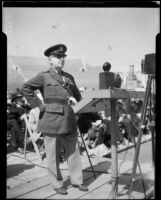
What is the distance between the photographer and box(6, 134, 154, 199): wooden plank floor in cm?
366

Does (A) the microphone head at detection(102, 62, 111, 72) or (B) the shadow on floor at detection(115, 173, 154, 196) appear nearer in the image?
(A) the microphone head at detection(102, 62, 111, 72)

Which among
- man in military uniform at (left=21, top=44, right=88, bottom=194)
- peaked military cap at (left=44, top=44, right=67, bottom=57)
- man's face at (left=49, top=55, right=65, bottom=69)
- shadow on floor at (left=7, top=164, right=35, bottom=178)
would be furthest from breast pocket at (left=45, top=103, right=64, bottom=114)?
shadow on floor at (left=7, top=164, right=35, bottom=178)

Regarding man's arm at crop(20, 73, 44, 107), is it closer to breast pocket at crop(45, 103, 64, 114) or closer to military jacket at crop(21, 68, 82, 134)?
military jacket at crop(21, 68, 82, 134)

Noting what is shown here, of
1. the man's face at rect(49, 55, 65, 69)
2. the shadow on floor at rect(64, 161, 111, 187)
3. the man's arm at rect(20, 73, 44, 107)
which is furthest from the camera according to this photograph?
the shadow on floor at rect(64, 161, 111, 187)

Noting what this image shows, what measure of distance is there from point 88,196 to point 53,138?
859mm

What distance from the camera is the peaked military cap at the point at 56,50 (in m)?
3.72

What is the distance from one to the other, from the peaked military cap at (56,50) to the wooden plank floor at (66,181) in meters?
1.80

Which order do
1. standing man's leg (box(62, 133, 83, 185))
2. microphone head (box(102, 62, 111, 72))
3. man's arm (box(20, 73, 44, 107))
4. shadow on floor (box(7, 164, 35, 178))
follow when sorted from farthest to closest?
shadow on floor (box(7, 164, 35, 178))
standing man's leg (box(62, 133, 83, 185))
man's arm (box(20, 73, 44, 107))
microphone head (box(102, 62, 111, 72))

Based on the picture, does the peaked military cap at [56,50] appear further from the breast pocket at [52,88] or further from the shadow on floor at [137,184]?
the shadow on floor at [137,184]

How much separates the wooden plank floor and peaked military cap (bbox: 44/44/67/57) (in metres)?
1.80

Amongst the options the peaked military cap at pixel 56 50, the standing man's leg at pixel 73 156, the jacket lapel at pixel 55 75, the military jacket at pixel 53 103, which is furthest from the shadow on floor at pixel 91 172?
the peaked military cap at pixel 56 50

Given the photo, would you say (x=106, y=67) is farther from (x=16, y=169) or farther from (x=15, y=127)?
(x=15, y=127)
